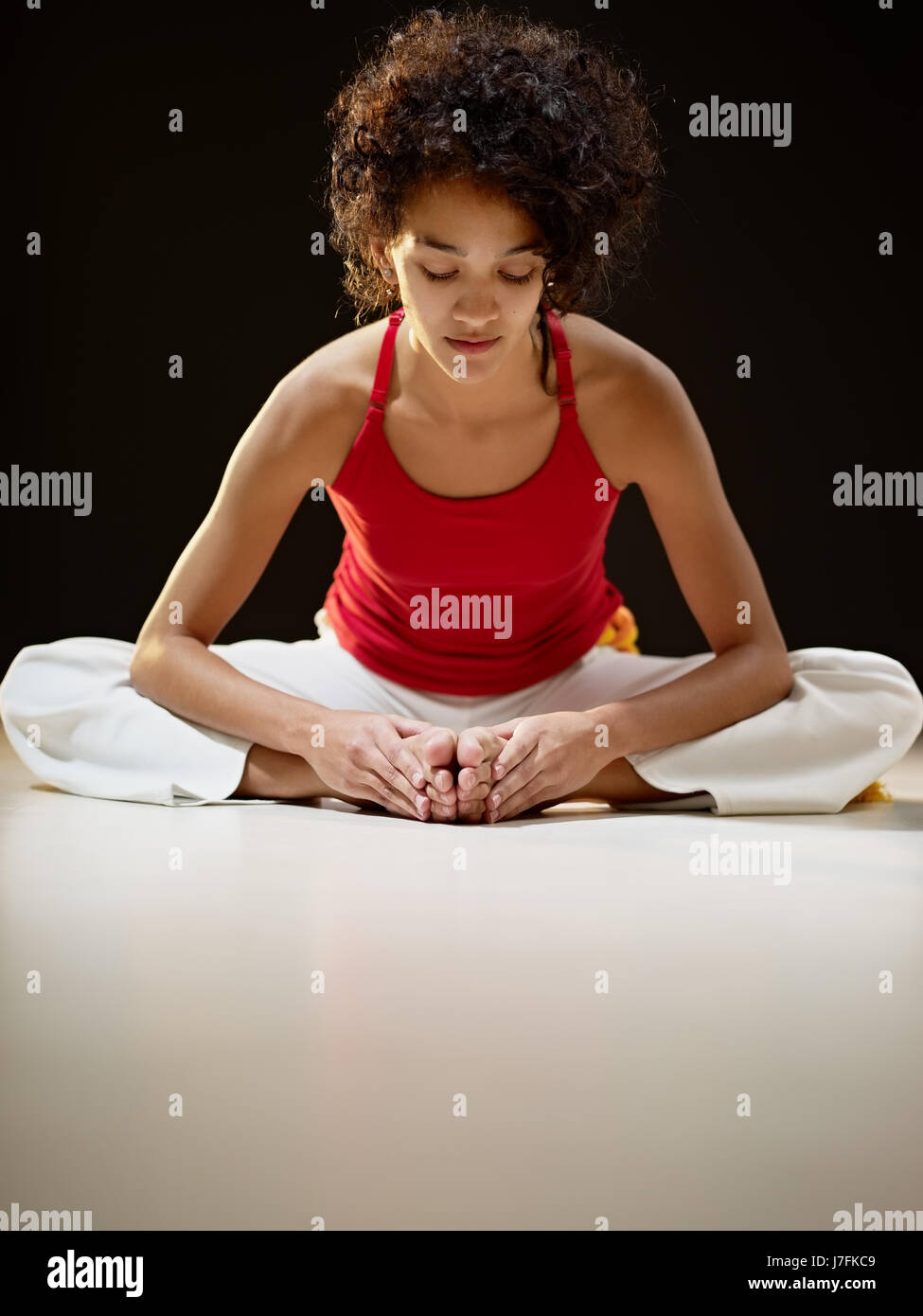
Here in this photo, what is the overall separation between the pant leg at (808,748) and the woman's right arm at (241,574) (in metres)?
0.51

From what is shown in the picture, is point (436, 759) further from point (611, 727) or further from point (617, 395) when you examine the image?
point (617, 395)

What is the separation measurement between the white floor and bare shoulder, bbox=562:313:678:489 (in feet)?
1.86

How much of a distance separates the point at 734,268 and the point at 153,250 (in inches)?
57.6

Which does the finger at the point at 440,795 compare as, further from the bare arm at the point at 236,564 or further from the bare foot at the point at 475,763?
the bare arm at the point at 236,564

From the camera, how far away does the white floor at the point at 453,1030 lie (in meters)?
1.09

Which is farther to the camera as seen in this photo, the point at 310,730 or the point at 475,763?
the point at 310,730

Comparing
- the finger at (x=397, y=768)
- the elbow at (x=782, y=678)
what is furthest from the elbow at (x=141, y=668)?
the elbow at (x=782, y=678)

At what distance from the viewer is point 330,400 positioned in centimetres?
234

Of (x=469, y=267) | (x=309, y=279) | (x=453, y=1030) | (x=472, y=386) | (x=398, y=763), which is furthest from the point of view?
(x=309, y=279)

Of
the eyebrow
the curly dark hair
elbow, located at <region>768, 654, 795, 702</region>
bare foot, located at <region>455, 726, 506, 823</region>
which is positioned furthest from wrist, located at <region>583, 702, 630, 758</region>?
the eyebrow

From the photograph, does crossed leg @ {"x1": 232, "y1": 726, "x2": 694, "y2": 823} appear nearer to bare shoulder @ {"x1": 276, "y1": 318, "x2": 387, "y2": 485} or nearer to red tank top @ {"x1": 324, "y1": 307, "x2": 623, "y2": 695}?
red tank top @ {"x1": 324, "y1": 307, "x2": 623, "y2": 695}

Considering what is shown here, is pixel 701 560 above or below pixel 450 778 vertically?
above

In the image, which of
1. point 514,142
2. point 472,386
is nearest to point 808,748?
point 472,386

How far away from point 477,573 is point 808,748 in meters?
0.53
